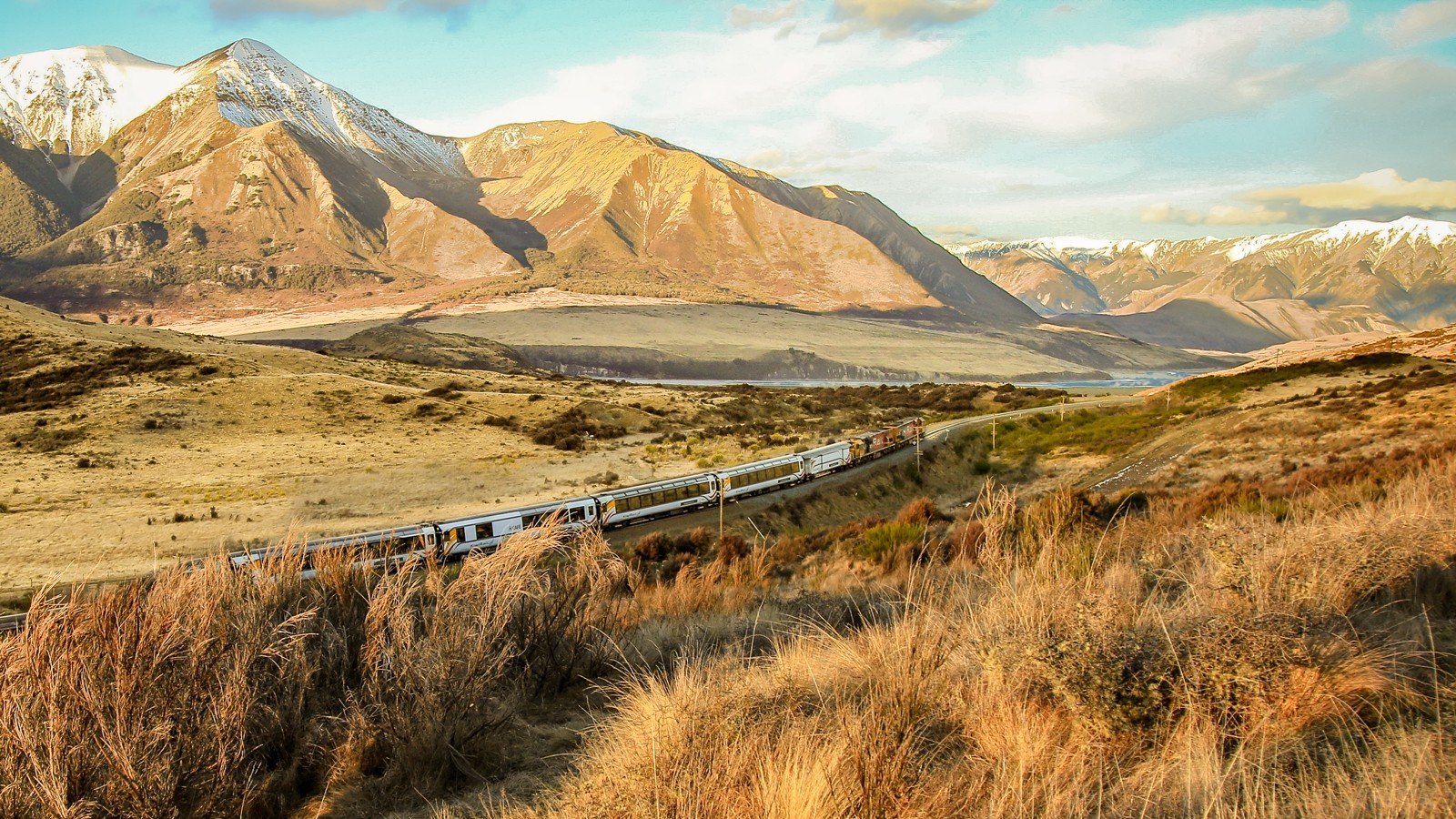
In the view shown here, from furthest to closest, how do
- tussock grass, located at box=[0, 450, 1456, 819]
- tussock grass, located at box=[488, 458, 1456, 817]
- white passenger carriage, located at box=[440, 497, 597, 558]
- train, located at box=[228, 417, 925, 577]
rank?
white passenger carriage, located at box=[440, 497, 597, 558], train, located at box=[228, 417, 925, 577], tussock grass, located at box=[0, 450, 1456, 819], tussock grass, located at box=[488, 458, 1456, 817]

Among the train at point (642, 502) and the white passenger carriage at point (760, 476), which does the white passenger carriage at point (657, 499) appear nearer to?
the train at point (642, 502)

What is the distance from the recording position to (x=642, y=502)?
31266mm

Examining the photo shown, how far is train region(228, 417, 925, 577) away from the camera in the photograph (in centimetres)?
2448

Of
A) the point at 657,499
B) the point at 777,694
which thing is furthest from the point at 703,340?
the point at 777,694

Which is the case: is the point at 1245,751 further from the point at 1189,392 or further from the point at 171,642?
the point at 1189,392

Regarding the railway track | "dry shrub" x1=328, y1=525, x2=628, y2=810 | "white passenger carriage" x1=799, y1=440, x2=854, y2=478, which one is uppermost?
"dry shrub" x1=328, y1=525, x2=628, y2=810

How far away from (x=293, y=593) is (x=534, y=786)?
395cm

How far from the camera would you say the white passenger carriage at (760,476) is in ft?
113

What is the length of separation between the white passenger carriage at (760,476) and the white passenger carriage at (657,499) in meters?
0.64

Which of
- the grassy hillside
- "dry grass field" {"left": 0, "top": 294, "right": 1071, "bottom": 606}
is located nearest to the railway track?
"dry grass field" {"left": 0, "top": 294, "right": 1071, "bottom": 606}

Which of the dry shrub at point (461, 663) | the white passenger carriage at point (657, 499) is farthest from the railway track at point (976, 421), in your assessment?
the dry shrub at point (461, 663)

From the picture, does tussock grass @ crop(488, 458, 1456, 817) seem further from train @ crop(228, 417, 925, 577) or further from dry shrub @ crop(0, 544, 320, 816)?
train @ crop(228, 417, 925, 577)

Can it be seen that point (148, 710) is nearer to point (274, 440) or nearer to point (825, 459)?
point (825, 459)

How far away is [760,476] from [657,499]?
6.03 meters
